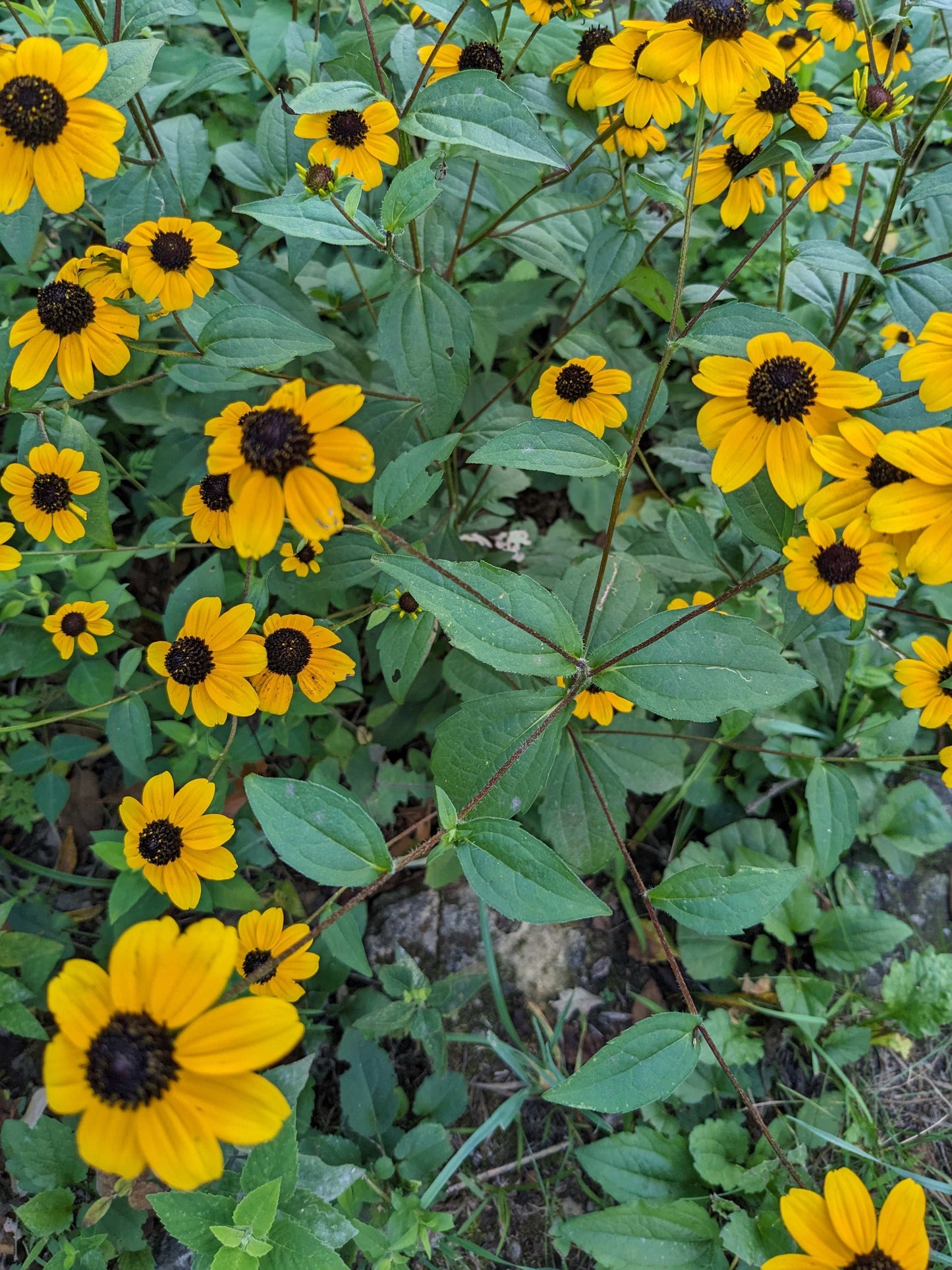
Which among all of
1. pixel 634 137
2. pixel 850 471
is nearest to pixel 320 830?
pixel 850 471

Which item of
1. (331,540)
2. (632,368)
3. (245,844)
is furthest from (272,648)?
(632,368)

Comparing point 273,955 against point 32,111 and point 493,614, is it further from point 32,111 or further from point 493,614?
point 32,111

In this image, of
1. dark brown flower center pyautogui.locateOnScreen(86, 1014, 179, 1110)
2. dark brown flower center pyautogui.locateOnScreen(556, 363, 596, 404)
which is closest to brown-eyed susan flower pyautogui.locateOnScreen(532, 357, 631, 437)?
dark brown flower center pyautogui.locateOnScreen(556, 363, 596, 404)

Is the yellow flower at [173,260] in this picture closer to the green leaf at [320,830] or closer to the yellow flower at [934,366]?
the green leaf at [320,830]

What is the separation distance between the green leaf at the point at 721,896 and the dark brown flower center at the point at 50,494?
6.25ft

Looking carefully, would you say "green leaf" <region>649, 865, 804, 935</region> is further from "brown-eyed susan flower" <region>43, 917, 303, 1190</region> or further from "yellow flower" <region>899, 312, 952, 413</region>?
"yellow flower" <region>899, 312, 952, 413</region>

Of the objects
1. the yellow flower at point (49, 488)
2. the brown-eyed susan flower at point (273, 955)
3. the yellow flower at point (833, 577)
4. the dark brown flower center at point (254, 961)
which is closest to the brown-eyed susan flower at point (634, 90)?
the yellow flower at point (833, 577)

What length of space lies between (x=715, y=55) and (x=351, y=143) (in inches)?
36.4

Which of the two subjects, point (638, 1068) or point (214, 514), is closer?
point (638, 1068)

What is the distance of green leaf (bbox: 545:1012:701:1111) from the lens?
5.05 ft

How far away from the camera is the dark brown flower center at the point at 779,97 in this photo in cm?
212

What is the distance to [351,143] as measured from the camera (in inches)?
81.4

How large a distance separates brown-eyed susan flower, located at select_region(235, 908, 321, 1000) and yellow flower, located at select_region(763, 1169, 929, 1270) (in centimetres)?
120

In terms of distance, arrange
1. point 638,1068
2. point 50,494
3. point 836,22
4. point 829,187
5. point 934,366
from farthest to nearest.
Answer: point 829,187 → point 836,22 → point 50,494 → point 638,1068 → point 934,366
